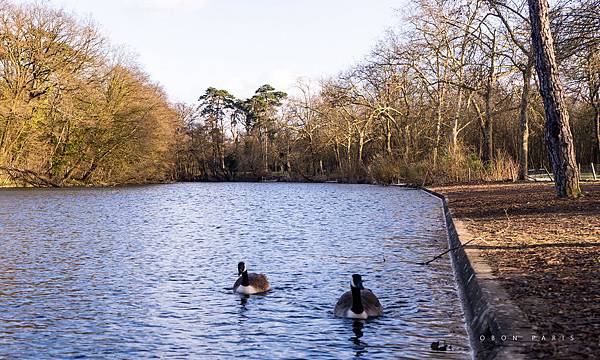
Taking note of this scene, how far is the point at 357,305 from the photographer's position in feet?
24.5

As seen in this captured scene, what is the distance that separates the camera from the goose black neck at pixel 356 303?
7.45 meters

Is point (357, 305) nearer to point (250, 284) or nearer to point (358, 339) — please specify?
point (358, 339)

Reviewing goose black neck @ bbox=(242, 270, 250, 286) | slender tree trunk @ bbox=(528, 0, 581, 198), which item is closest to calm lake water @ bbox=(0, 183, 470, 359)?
goose black neck @ bbox=(242, 270, 250, 286)

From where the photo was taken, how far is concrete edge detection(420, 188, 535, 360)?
4.99 metres

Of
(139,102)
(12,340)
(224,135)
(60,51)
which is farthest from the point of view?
(224,135)

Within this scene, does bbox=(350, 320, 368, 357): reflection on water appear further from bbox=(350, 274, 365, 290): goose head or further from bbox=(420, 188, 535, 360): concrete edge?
bbox=(420, 188, 535, 360): concrete edge

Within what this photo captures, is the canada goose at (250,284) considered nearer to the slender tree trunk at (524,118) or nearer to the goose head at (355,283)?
the goose head at (355,283)

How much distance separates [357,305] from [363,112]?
49301 millimetres

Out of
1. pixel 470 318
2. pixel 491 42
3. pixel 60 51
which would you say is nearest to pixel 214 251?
pixel 470 318

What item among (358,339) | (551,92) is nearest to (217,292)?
(358,339)

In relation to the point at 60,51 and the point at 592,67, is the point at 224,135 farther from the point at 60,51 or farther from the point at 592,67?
the point at 592,67

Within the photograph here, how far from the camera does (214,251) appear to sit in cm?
1382

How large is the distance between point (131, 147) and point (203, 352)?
5074 cm

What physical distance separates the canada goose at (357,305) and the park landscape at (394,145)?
0.89ft
